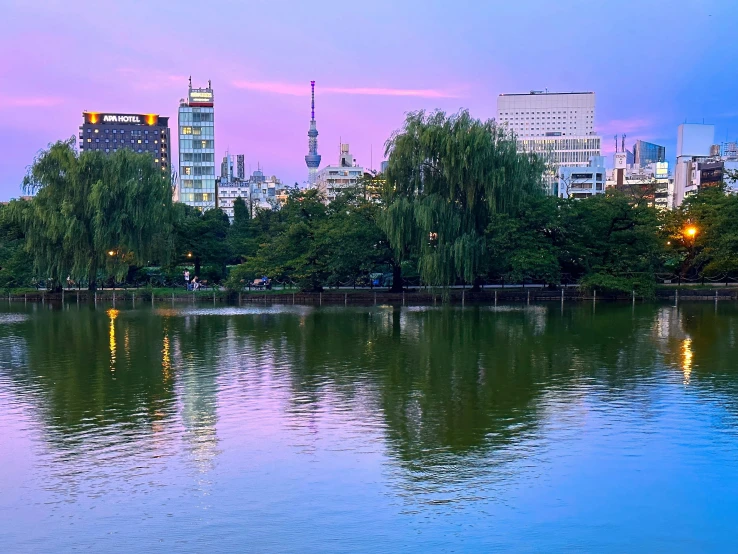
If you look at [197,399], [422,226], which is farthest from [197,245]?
[197,399]

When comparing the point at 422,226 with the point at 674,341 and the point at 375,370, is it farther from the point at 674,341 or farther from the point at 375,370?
the point at 375,370

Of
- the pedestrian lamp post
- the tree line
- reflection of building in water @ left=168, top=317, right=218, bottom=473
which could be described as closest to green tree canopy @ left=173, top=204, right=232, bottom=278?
the tree line

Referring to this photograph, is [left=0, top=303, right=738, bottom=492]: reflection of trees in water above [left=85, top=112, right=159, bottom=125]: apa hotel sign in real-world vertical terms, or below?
below

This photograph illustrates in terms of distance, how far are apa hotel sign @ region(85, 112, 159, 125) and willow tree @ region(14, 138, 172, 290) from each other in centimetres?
15193

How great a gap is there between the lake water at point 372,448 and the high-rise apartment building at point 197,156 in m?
116

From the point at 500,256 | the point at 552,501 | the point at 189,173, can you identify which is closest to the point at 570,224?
the point at 500,256

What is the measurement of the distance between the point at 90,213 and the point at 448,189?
22.0 m

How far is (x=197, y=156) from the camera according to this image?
137375mm

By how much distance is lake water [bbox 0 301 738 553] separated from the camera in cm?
896

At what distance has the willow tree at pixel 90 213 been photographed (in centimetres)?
4491

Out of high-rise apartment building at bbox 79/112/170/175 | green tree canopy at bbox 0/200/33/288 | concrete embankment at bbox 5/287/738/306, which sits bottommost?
concrete embankment at bbox 5/287/738/306

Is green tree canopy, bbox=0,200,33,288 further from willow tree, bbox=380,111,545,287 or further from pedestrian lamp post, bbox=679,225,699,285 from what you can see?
pedestrian lamp post, bbox=679,225,699,285

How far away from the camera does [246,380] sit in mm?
18359

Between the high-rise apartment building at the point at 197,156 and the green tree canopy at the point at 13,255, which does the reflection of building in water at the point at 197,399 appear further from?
the high-rise apartment building at the point at 197,156
